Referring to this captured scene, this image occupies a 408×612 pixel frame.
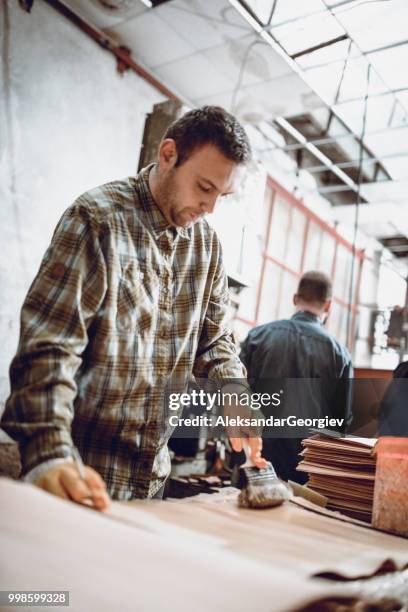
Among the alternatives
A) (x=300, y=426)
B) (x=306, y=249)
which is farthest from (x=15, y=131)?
(x=306, y=249)

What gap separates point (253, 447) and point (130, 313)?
16.4 inches

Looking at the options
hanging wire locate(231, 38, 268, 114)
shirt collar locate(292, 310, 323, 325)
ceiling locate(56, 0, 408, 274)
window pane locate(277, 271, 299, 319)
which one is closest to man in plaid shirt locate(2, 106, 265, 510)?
shirt collar locate(292, 310, 323, 325)

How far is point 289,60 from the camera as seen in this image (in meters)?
3.81

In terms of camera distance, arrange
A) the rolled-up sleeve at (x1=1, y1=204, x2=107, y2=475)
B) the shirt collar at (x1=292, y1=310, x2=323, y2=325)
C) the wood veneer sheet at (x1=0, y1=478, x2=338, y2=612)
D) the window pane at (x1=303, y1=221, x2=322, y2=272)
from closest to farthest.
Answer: the wood veneer sheet at (x1=0, y1=478, x2=338, y2=612) < the rolled-up sleeve at (x1=1, y1=204, x2=107, y2=475) < the shirt collar at (x1=292, y1=310, x2=323, y2=325) < the window pane at (x1=303, y1=221, x2=322, y2=272)

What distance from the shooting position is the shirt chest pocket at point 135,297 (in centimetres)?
108

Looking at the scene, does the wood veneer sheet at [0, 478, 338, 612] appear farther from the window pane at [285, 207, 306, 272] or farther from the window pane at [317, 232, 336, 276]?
the window pane at [317, 232, 336, 276]

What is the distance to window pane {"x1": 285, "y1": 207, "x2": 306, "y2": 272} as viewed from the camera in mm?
6445

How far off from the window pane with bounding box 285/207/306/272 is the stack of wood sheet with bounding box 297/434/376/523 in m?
5.22

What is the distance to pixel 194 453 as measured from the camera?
383 centimetres

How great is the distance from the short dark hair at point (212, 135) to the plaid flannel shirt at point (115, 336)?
15 centimetres

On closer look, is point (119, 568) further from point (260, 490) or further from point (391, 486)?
point (391, 486)

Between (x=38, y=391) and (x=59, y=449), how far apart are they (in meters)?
0.12

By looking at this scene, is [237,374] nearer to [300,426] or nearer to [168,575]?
[168,575]

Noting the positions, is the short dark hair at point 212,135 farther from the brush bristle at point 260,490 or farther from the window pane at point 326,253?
the window pane at point 326,253
